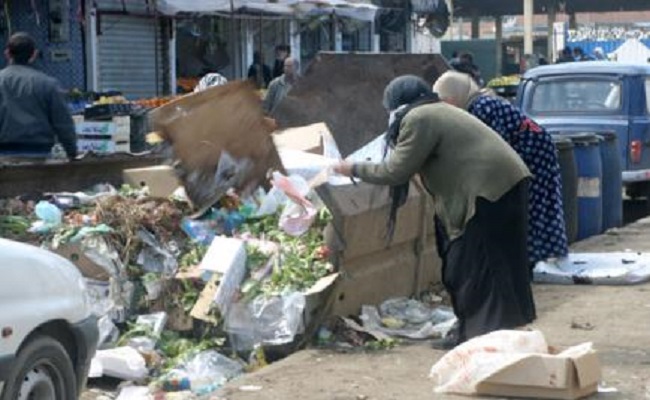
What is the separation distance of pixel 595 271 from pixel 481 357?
4152mm

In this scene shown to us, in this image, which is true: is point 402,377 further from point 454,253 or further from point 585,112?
point 585,112

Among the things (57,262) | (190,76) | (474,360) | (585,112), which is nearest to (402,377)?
(474,360)

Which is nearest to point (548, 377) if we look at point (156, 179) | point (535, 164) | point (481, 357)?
point (481, 357)

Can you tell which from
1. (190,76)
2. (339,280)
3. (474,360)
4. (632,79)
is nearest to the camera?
(474,360)

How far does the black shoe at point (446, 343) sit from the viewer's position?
8312mm

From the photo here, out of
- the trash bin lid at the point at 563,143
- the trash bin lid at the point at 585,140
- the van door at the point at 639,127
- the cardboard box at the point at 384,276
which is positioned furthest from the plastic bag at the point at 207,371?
the van door at the point at 639,127

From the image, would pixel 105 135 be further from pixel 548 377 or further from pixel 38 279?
pixel 38 279

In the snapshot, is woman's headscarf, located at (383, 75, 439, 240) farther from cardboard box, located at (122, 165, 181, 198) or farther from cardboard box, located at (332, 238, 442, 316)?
cardboard box, located at (122, 165, 181, 198)

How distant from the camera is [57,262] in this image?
20.9 ft

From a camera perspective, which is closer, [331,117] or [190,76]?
[331,117]

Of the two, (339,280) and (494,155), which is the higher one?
(494,155)

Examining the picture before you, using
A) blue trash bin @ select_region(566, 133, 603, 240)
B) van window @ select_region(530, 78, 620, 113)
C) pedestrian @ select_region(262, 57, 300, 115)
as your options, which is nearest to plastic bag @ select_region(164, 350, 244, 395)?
pedestrian @ select_region(262, 57, 300, 115)

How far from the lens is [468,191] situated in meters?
7.59

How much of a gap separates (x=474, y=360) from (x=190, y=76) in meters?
16.3
